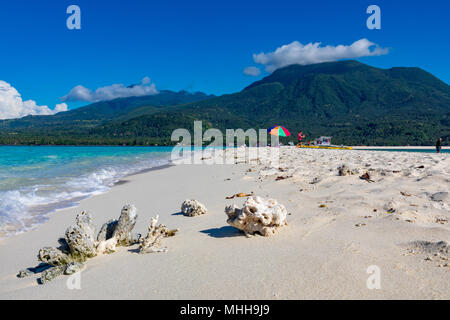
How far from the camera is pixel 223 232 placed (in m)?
4.23

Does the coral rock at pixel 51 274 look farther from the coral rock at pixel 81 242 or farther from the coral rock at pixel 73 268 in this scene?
the coral rock at pixel 81 242

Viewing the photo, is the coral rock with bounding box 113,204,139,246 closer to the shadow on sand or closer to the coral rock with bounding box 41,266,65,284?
the coral rock with bounding box 41,266,65,284

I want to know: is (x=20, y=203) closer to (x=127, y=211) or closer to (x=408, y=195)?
(x=127, y=211)

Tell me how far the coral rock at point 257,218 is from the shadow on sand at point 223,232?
0.60 feet

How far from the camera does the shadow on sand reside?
404 cm

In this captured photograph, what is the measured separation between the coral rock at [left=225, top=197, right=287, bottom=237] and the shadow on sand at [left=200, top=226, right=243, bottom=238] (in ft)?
0.60

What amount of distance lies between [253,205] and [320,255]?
3.57ft

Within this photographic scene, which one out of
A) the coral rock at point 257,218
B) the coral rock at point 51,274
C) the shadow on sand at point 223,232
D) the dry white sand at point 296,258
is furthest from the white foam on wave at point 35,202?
the coral rock at point 257,218

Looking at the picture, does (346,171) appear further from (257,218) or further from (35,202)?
(35,202)

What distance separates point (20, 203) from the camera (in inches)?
334

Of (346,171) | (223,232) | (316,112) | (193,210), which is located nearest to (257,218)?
(223,232)

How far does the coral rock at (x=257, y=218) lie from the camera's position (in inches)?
149

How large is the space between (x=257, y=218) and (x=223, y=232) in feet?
2.35
